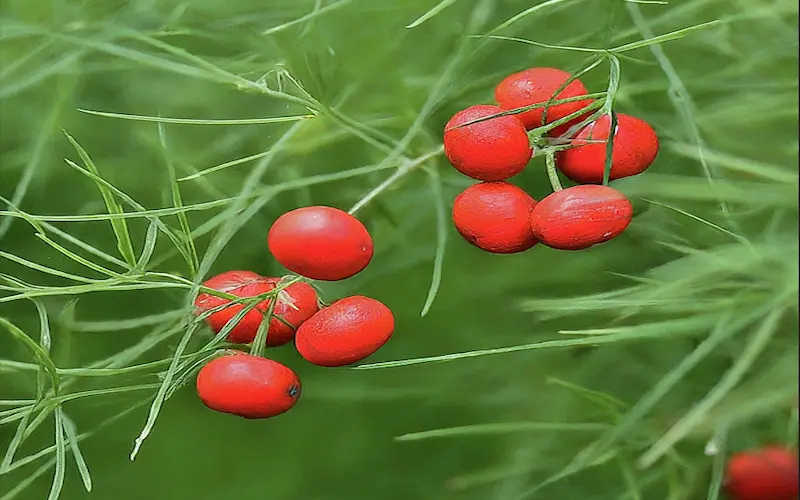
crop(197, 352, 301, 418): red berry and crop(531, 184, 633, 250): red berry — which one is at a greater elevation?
crop(531, 184, 633, 250): red berry

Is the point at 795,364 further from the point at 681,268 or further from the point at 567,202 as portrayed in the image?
the point at 567,202

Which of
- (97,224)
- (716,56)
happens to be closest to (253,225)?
(97,224)

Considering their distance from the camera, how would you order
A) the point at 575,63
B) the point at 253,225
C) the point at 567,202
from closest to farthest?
the point at 567,202, the point at 575,63, the point at 253,225

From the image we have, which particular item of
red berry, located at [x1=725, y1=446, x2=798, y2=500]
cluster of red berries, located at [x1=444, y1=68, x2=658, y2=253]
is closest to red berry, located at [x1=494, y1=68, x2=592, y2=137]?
cluster of red berries, located at [x1=444, y1=68, x2=658, y2=253]

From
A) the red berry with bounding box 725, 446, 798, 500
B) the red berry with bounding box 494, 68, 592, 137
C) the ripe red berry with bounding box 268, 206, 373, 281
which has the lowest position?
the red berry with bounding box 725, 446, 798, 500

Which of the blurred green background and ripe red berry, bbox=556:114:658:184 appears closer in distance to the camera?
ripe red berry, bbox=556:114:658:184

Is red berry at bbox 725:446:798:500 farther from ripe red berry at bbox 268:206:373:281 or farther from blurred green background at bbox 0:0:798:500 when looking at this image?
ripe red berry at bbox 268:206:373:281

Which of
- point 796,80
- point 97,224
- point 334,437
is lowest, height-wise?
point 334,437
